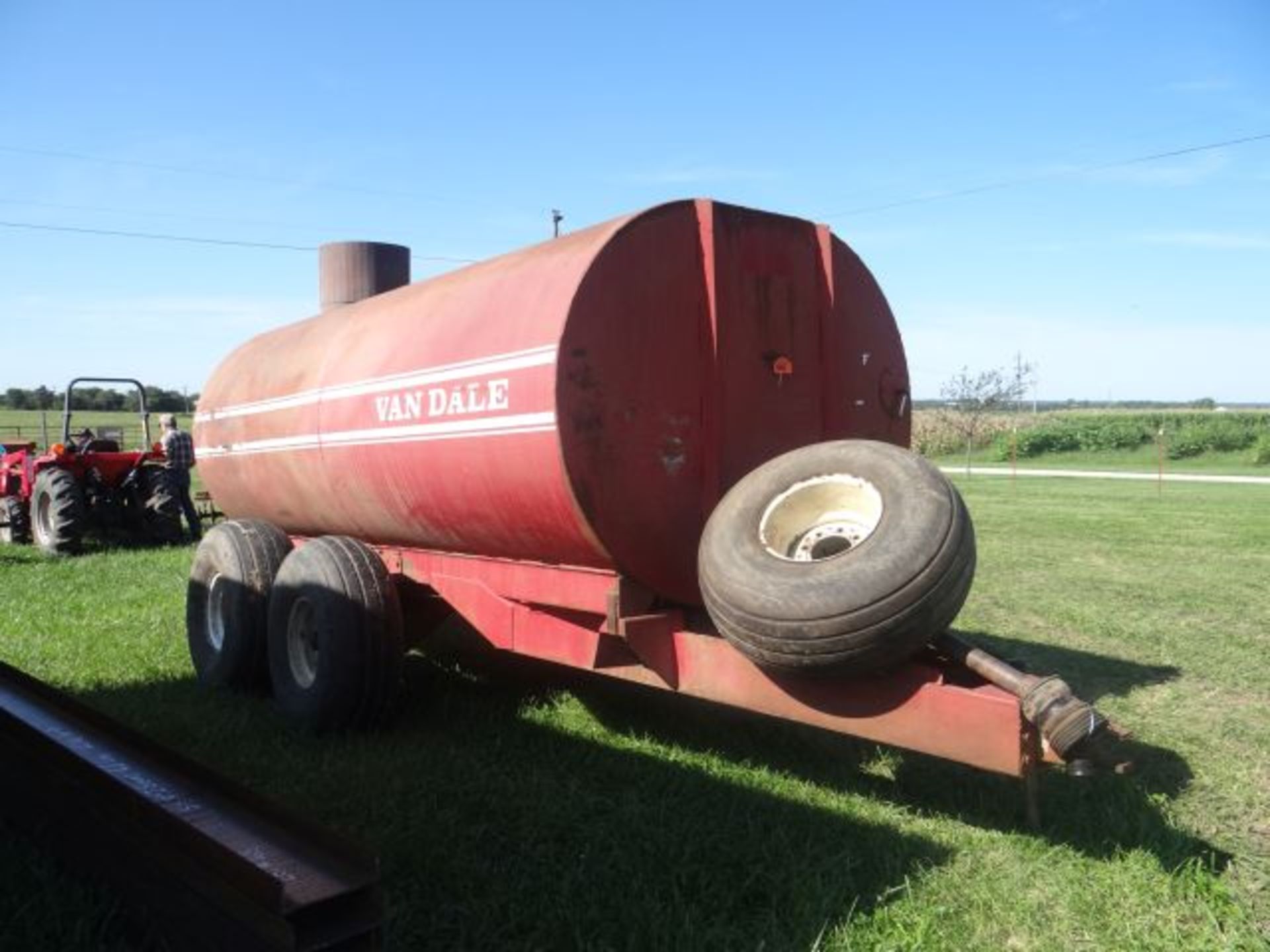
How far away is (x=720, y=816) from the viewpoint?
156 inches

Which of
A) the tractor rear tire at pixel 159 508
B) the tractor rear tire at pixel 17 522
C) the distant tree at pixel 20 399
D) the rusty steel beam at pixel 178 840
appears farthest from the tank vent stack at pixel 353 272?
the distant tree at pixel 20 399

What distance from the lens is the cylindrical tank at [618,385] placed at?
4.15 m

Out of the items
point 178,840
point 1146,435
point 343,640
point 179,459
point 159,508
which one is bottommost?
point 178,840

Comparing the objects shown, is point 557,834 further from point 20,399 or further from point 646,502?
point 20,399

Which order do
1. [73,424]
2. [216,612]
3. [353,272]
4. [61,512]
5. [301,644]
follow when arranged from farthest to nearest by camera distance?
[73,424], [61,512], [353,272], [216,612], [301,644]

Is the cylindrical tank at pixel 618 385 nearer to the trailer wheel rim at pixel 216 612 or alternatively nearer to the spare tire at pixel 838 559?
the spare tire at pixel 838 559

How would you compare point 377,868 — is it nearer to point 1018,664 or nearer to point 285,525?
point 1018,664

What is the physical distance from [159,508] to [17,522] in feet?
8.10

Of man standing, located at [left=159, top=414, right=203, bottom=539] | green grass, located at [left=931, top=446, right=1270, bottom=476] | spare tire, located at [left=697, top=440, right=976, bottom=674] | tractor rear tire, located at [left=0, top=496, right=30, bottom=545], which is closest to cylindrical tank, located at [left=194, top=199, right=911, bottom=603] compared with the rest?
spare tire, located at [left=697, top=440, right=976, bottom=674]

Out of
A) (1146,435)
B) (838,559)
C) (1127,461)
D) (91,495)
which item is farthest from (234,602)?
(1146,435)

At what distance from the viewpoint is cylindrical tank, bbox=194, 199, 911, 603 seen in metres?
4.15

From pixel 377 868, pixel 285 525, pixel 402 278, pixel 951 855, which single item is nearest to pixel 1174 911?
pixel 951 855

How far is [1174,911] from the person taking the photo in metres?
3.21

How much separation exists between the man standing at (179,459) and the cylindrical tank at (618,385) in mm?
8115
